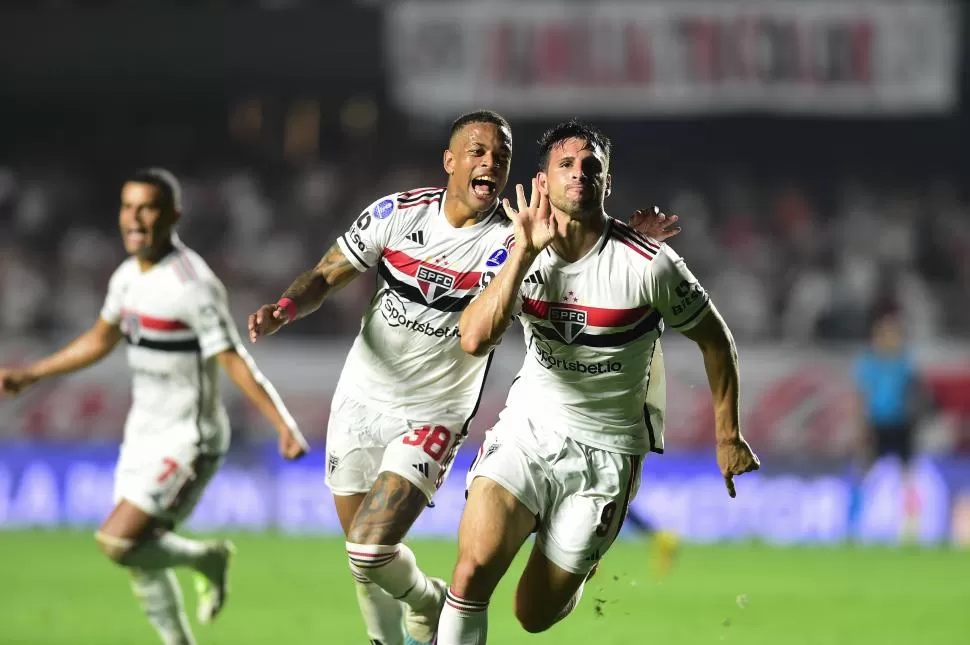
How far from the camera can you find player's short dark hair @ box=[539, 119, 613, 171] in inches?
217

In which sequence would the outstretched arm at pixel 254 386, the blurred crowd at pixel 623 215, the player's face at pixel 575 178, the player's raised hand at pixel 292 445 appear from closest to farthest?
the player's face at pixel 575 178, the player's raised hand at pixel 292 445, the outstretched arm at pixel 254 386, the blurred crowd at pixel 623 215

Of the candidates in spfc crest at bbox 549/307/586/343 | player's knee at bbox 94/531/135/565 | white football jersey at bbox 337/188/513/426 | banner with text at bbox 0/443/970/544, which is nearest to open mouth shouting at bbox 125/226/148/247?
white football jersey at bbox 337/188/513/426

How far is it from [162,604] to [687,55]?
43.2 feet

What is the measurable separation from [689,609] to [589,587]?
101 centimetres

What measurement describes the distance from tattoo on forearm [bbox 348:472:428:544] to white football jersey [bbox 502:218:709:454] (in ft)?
2.14

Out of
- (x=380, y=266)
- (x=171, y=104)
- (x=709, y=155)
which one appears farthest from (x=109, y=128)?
(x=380, y=266)

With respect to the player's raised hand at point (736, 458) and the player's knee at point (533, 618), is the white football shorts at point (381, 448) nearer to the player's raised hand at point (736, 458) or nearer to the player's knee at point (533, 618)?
the player's knee at point (533, 618)

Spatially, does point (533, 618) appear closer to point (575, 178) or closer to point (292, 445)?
point (292, 445)

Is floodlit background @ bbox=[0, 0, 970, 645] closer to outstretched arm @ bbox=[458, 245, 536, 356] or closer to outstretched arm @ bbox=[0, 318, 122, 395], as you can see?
outstretched arm @ bbox=[0, 318, 122, 395]

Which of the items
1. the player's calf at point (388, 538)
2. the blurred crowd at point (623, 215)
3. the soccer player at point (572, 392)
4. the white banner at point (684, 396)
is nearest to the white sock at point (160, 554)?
the player's calf at point (388, 538)

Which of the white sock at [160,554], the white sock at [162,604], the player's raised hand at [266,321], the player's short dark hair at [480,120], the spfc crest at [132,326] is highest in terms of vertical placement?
the player's short dark hair at [480,120]

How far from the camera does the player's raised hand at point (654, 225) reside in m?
6.00

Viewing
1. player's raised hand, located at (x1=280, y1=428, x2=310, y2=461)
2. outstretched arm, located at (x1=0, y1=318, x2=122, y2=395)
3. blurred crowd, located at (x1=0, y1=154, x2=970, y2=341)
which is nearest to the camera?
player's raised hand, located at (x1=280, y1=428, x2=310, y2=461)

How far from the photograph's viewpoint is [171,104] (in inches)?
835
